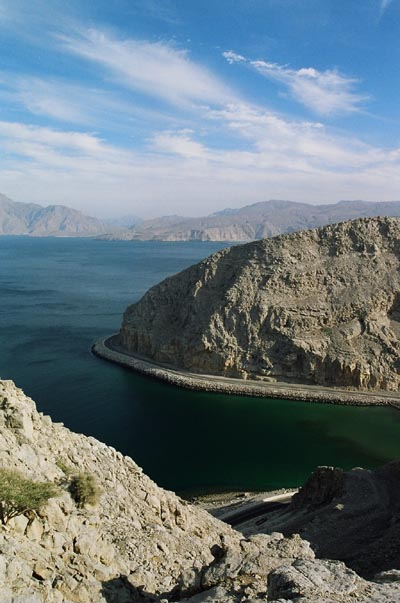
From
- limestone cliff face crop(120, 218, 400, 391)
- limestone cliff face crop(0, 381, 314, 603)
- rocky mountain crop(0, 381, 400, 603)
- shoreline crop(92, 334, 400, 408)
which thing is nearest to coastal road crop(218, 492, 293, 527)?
limestone cliff face crop(0, 381, 314, 603)

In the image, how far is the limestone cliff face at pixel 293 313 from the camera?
216ft

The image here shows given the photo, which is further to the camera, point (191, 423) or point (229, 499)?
point (191, 423)

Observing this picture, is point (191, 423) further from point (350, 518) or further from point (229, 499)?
point (350, 518)

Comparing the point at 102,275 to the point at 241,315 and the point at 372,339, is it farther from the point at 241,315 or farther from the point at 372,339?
the point at 372,339

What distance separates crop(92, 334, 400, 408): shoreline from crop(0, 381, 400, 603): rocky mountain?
4276 cm

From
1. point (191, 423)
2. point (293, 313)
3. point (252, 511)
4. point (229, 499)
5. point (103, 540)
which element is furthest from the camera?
point (293, 313)

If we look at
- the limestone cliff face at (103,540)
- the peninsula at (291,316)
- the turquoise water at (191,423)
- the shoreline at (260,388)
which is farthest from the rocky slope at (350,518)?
the peninsula at (291,316)

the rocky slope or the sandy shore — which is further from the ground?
the rocky slope

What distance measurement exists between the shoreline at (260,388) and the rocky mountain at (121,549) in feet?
140

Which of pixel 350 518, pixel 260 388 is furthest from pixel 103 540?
pixel 260 388

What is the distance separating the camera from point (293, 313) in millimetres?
69625

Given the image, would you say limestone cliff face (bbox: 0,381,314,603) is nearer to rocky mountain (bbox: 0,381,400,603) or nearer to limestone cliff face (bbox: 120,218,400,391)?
rocky mountain (bbox: 0,381,400,603)

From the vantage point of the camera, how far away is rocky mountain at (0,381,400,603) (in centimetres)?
1138

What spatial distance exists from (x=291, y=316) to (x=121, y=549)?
186 feet
